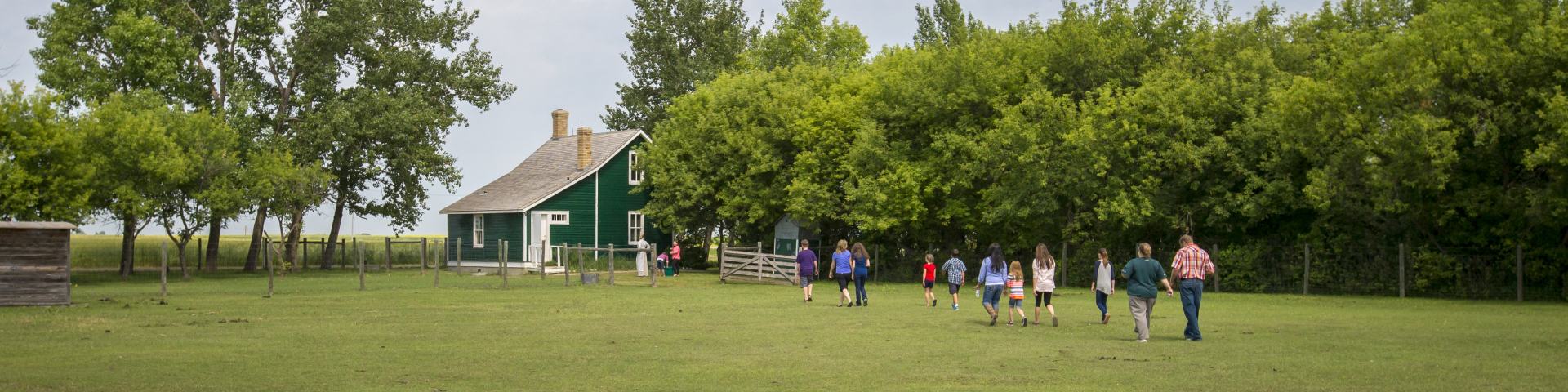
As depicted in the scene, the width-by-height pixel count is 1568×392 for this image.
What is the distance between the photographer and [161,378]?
13969 millimetres

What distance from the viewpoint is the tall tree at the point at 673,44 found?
7506 cm

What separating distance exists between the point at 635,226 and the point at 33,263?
33.8 meters

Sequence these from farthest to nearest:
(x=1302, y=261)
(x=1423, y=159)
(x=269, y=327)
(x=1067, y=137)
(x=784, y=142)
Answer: (x=784, y=142) < (x=1067, y=137) < (x=1302, y=261) < (x=1423, y=159) < (x=269, y=327)

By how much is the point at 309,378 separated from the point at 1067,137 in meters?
29.2

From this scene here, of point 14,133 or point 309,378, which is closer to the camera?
point 309,378

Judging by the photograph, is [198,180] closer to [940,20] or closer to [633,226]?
[633,226]

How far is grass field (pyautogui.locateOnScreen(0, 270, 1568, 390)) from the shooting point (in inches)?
553

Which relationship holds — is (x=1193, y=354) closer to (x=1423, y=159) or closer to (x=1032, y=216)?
(x=1423, y=159)

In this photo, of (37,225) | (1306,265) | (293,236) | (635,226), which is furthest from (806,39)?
(37,225)

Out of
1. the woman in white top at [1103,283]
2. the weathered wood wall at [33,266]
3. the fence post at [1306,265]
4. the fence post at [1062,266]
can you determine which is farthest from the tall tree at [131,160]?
the fence post at [1306,265]

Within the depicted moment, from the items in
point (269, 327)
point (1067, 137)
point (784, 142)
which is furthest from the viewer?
point (784, 142)

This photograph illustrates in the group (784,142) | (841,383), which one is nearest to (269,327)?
(841,383)

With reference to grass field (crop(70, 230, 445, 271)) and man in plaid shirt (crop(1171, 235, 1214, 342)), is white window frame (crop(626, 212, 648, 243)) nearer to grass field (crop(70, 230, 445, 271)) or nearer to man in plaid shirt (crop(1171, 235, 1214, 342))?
grass field (crop(70, 230, 445, 271))

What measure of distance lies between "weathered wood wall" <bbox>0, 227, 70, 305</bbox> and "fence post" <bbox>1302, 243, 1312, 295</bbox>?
29530 millimetres
